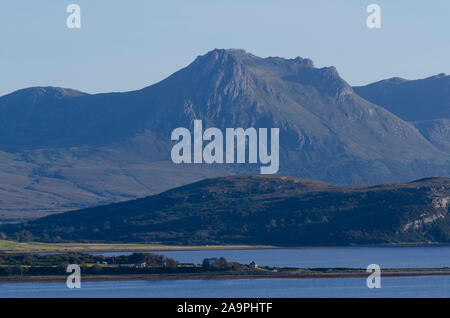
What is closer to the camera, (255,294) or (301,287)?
(255,294)

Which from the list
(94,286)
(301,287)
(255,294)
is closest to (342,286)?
(301,287)
